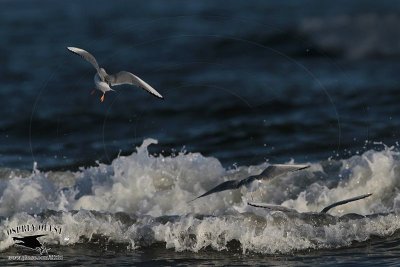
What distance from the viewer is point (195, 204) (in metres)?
14.4

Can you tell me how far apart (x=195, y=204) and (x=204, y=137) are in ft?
18.9

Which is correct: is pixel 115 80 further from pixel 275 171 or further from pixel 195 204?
pixel 195 204

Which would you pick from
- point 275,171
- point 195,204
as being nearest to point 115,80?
point 275,171

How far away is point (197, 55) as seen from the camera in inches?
1151

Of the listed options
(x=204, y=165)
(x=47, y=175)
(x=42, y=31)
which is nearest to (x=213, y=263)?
(x=204, y=165)

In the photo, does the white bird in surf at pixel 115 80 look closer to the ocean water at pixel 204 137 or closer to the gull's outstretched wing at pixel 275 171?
the gull's outstretched wing at pixel 275 171

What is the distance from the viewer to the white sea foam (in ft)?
42.5

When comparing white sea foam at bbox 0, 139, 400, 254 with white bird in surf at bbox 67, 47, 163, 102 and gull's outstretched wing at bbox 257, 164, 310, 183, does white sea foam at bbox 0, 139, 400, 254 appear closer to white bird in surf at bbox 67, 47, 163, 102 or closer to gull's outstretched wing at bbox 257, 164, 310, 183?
gull's outstretched wing at bbox 257, 164, 310, 183

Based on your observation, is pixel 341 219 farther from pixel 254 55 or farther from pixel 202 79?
pixel 254 55

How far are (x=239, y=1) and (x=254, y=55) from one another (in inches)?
563

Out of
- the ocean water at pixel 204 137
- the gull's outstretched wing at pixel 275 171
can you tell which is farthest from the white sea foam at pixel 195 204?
the gull's outstretched wing at pixel 275 171

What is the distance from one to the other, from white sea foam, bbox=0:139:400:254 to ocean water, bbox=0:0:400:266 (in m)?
0.02

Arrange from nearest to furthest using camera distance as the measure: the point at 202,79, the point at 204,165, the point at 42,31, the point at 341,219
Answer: the point at 341,219 → the point at 204,165 → the point at 202,79 → the point at 42,31

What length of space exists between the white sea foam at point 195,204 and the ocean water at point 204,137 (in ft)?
0.08
